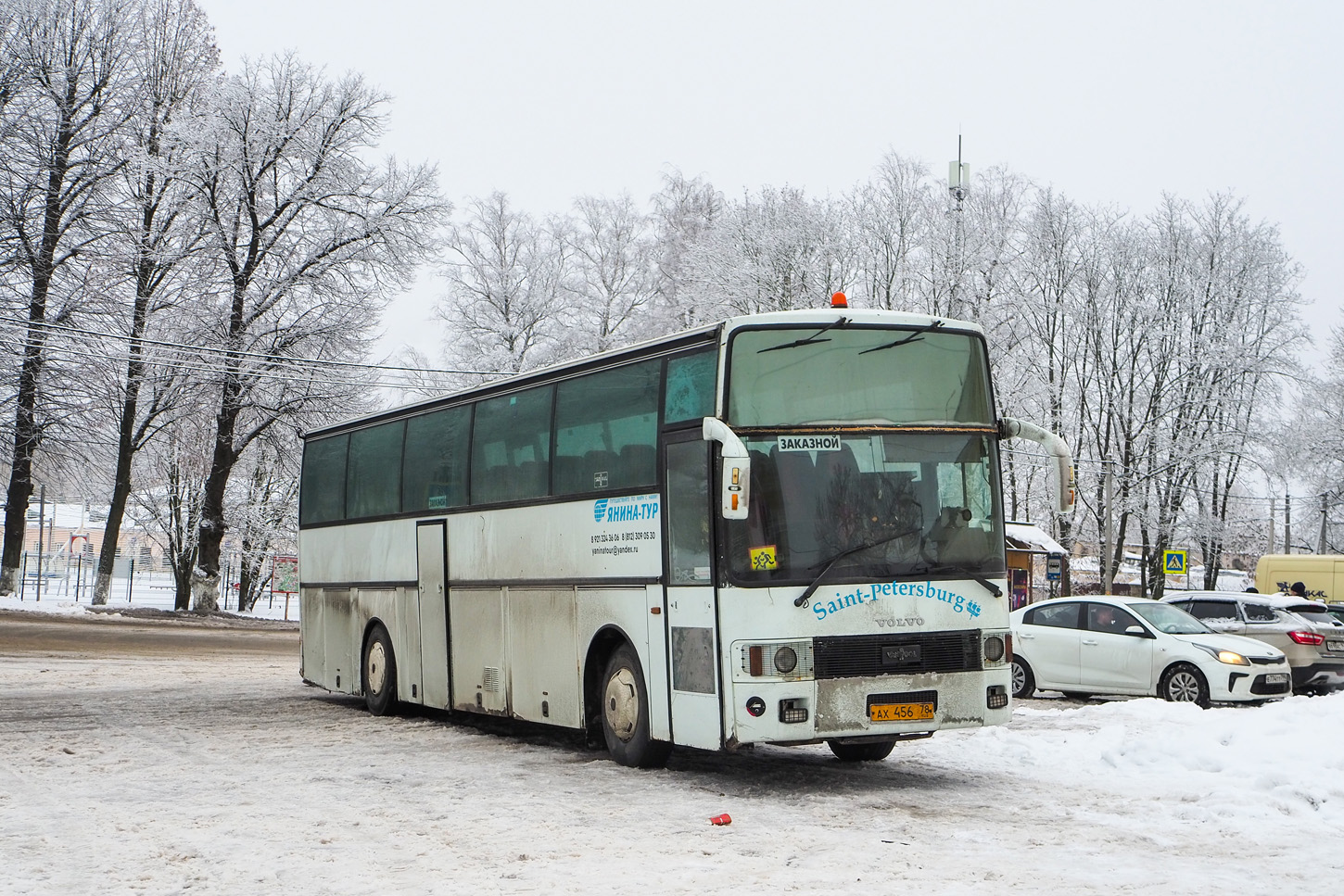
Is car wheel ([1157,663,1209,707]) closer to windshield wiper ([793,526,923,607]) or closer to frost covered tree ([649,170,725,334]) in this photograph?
windshield wiper ([793,526,923,607])

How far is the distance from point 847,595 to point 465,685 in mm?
5637

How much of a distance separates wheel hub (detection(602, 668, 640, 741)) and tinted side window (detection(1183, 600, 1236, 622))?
12.8 metres

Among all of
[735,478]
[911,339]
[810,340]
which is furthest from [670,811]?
[911,339]

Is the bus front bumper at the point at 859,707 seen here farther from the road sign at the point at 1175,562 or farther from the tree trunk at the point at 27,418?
the road sign at the point at 1175,562

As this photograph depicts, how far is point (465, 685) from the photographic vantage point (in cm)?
1488

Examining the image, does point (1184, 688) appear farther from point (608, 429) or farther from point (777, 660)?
point (777, 660)

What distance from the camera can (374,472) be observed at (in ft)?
56.5

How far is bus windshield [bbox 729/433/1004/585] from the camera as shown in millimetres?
10531

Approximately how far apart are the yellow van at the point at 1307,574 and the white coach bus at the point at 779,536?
2976 centimetres

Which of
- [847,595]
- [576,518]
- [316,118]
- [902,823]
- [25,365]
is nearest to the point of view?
[902,823]

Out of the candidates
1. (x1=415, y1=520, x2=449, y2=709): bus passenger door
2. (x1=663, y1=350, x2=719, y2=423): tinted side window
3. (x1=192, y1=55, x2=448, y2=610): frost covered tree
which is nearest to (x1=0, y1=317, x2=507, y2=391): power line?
(x1=192, y1=55, x2=448, y2=610): frost covered tree

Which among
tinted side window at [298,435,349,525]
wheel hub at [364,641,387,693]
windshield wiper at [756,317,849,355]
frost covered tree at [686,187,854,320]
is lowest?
wheel hub at [364,641,387,693]

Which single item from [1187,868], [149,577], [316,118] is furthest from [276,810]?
[149,577]

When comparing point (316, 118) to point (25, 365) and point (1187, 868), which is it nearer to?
point (25, 365)
